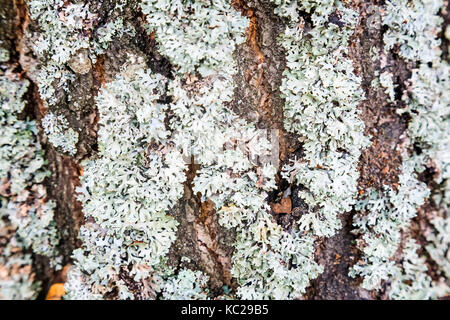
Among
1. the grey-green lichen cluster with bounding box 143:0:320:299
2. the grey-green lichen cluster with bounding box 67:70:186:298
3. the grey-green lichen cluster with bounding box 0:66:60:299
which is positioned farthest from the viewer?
the grey-green lichen cluster with bounding box 0:66:60:299

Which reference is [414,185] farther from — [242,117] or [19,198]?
[19,198]

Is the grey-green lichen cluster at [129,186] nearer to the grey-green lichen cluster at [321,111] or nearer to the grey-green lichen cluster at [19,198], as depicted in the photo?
the grey-green lichen cluster at [19,198]

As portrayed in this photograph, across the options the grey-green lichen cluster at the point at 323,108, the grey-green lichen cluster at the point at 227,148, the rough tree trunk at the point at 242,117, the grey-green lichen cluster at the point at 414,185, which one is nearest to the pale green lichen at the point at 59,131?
the rough tree trunk at the point at 242,117

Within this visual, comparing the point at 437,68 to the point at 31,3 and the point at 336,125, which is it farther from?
the point at 31,3

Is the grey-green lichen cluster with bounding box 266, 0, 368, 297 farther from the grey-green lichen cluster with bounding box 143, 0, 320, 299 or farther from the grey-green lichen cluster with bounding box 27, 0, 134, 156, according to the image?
the grey-green lichen cluster with bounding box 27, 0, 134, 156

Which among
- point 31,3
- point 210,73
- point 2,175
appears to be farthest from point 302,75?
point 2,175

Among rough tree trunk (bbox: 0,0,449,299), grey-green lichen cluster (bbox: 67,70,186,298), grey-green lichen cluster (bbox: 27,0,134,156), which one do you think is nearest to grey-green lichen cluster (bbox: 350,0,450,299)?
rough tree trunk (bbox: 0,0,449,299)

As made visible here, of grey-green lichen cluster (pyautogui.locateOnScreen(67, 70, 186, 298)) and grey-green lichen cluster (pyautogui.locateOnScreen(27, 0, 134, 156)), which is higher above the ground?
grey-green lichen cluster (pyautogui.locateOnScreen(27, 0, 134, 156))
